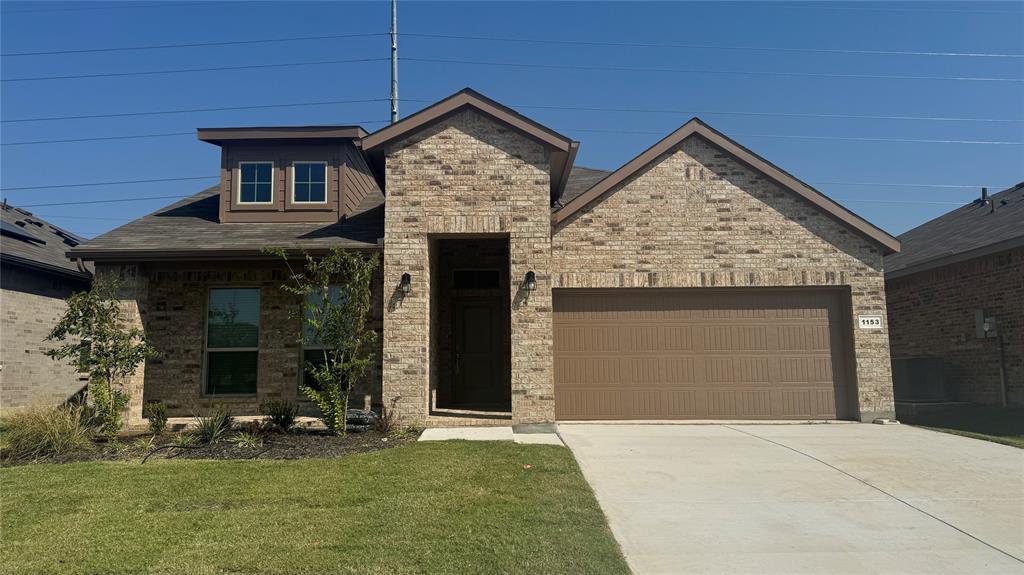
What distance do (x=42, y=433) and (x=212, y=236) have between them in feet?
15.4

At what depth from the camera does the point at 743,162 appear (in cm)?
1196

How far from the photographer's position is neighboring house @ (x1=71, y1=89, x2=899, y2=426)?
1117cm

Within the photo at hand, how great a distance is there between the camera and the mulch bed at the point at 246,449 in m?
8.42

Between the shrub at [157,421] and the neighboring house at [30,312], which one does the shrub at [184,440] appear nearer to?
the shrub at [157,421]

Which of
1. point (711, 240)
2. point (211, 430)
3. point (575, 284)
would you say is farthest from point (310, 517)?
point (711, 240)

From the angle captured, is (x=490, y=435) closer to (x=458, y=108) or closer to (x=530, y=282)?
(x=530, y=282)

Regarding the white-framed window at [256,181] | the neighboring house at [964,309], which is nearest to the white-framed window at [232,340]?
the white-framed window at [256,181]

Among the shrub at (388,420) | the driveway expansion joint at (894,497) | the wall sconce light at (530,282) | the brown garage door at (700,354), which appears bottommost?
the driveway expansion joint at (894,497)

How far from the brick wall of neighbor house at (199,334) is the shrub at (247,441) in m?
2.64

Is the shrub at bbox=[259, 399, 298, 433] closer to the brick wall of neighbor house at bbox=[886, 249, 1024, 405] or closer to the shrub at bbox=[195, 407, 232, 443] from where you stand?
the shrub at bbox=[195, 407, 232, 443]

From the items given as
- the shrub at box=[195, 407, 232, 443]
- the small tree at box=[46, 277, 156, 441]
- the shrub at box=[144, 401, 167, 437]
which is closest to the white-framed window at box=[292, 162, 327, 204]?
the small tree at box=[46, 277, 156, 441]

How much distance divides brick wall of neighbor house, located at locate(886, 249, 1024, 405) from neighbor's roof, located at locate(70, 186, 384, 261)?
39.5 feet

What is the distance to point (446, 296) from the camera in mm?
13414

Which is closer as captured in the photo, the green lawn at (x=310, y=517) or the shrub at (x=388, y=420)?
the green lawn at (x=310, y=517)
